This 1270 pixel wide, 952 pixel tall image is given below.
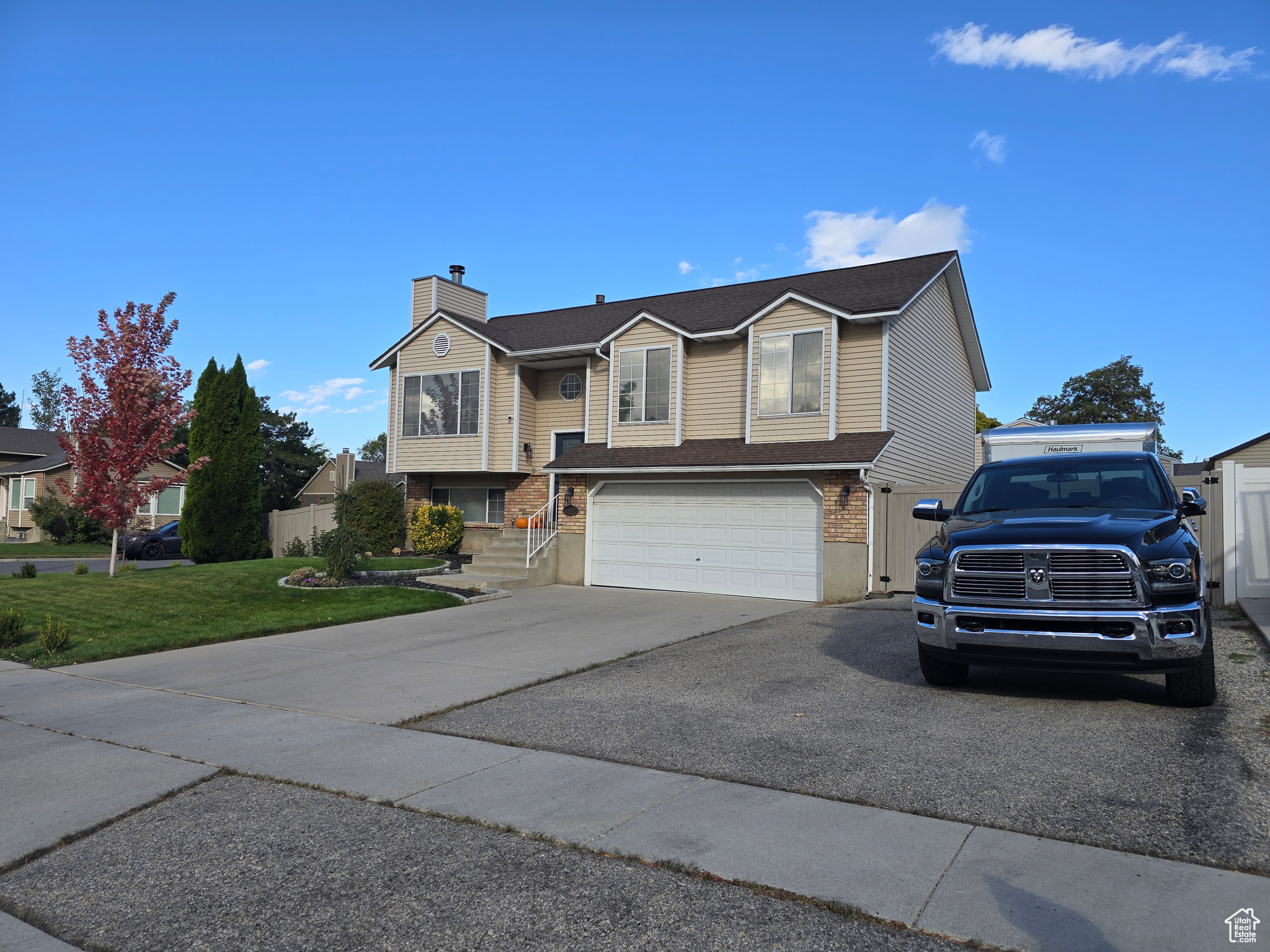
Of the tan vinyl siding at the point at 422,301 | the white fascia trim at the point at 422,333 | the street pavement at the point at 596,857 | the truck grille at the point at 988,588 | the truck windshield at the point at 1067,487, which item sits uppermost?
the tan vinyl siding at the point at 422,301

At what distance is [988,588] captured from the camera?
259 inches

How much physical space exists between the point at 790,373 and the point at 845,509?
2976 mm

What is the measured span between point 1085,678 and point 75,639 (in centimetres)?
1152

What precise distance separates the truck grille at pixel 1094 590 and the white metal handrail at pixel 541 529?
12664 mm

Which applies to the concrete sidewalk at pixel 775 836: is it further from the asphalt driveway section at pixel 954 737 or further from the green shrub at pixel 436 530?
the green shrub at pixel 436 530

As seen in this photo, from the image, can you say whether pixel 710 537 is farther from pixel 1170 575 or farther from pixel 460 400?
pixel 1170 575

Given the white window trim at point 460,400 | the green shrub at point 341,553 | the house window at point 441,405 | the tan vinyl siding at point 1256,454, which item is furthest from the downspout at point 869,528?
the tan vinyl siding at point 1256,454

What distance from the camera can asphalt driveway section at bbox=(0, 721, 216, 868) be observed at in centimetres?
469

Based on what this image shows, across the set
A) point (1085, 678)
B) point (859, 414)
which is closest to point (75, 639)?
point (1085, 678)

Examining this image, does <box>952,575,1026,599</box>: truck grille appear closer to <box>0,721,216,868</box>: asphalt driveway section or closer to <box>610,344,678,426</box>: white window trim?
<box>0,721,216,868</box>: asphalt driveway section

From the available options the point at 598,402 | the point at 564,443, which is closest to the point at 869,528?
the point at 598,402

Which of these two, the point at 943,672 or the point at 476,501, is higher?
the point at 476,501

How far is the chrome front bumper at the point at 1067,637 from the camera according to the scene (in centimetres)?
596

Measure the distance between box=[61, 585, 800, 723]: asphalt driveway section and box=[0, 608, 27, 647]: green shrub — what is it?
1822 mm
